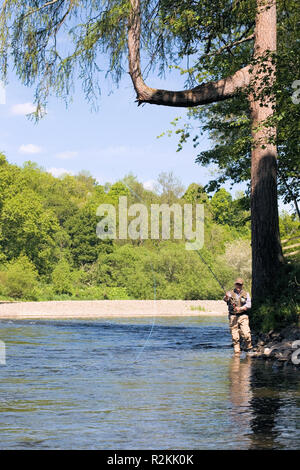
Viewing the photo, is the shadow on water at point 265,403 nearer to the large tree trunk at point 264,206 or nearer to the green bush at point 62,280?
the large tree trunk at point 264,206

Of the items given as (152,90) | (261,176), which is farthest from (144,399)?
(261,176)

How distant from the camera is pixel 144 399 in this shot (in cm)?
1070

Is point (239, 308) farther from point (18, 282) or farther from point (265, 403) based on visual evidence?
point (18, 282)

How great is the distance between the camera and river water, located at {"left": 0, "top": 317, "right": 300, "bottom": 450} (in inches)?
312

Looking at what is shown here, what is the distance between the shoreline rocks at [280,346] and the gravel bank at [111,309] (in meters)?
22.1

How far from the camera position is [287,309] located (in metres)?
16.8

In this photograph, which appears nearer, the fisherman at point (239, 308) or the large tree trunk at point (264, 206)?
the fisherman at point (239, 308)

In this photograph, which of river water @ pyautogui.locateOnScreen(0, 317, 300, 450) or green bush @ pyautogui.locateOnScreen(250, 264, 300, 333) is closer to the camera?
river water @ pyautogui.locateOnScreen(0, 317, 300, 450)

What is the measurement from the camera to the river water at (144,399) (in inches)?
312

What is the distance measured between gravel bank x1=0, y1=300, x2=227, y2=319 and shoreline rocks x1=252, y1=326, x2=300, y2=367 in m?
22.1

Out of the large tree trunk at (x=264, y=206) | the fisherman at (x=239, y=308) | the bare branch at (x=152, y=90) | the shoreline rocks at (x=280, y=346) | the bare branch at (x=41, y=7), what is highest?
the bare branch at (x=41, y=7)

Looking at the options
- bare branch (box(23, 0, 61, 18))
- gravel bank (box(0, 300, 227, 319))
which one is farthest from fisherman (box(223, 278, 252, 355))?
gravel bank (box(0, 300, 227, 319))

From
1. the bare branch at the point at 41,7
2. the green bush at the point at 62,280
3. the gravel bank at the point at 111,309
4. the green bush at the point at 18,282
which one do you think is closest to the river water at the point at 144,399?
the bare branch at the point at 41,7

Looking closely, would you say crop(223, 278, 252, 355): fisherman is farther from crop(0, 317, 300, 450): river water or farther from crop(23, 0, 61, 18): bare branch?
crop(23, 0, 61, 18): bare branch
